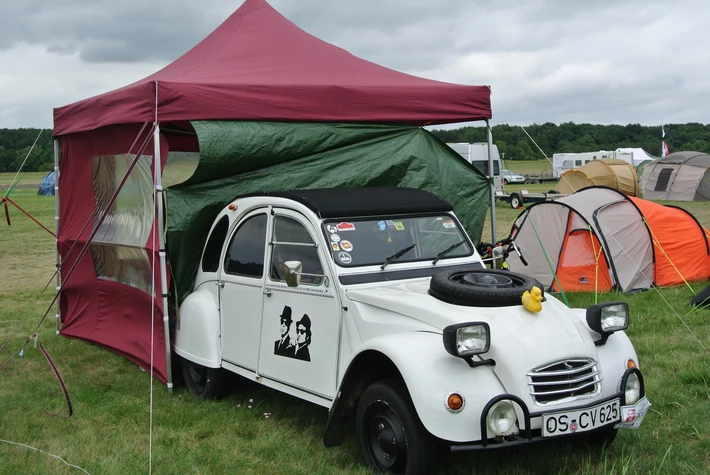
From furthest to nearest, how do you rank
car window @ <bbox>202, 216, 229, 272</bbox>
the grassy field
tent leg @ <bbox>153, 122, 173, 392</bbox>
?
car window @ <bbox>202, 216, 229, 272</bbox> < tent leg @ <bbox>153, 122, 173, 392</bbox> < the grassy field

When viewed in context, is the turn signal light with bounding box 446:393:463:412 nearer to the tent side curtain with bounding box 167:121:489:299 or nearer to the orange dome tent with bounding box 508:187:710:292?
the tent side curtain with bounding box 167:121:489:299

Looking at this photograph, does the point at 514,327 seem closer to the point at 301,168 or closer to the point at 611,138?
the point at 301,168

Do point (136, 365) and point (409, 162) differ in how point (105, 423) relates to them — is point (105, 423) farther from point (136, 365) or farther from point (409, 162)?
point (409, 162)

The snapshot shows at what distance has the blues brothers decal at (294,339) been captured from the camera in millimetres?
4992

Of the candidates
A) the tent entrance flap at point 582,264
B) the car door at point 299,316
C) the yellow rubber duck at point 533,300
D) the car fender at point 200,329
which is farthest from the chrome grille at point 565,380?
the tent entrance flap at point 582,264

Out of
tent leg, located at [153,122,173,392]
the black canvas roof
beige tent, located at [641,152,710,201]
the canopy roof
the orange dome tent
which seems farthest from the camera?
beige tent, located at [641,152,710,201]

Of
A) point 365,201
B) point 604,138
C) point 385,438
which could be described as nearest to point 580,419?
point 385,438

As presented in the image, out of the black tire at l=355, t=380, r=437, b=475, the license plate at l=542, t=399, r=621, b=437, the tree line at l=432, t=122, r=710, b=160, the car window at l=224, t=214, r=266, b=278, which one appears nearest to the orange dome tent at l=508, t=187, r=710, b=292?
the car window at l=224, t=214, r=266, b=278

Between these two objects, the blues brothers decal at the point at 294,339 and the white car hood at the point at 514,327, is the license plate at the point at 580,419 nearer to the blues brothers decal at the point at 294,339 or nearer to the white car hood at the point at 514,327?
the white car hood at the point at 514,327

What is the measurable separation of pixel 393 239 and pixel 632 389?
1.95 metres

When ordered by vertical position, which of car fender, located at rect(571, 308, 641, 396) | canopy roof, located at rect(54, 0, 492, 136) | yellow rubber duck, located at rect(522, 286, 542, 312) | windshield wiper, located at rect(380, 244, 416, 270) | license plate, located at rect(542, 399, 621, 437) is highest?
canopy roof, located at rect(54, 0, 492, 136)

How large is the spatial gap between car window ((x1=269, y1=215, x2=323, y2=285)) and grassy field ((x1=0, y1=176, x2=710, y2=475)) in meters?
1.18

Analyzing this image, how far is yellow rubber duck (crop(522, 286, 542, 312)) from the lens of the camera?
423 centimetres

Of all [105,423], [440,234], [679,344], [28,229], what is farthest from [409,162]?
[28,229]
